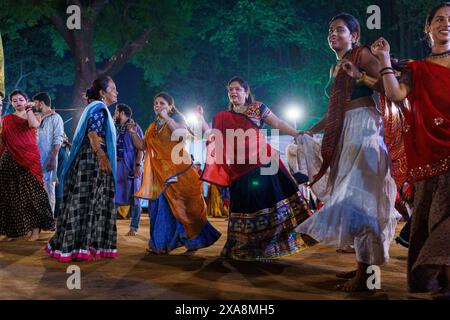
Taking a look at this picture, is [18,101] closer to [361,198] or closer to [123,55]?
[361,198]

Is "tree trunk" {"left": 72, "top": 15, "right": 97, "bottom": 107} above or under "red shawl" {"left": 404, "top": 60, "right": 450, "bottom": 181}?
above

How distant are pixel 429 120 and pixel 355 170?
0.64m

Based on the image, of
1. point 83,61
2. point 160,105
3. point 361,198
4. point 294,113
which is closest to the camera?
point 361,198

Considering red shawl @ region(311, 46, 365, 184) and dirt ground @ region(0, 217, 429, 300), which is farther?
red shawl @ region(311, 46, 365, 184)

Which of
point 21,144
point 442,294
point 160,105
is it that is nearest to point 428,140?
point 442,294

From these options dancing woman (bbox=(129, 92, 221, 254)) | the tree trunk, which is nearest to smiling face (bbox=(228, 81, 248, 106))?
dancing woman (bbox=(129, 92, 221, 254))

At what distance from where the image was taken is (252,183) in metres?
5.42

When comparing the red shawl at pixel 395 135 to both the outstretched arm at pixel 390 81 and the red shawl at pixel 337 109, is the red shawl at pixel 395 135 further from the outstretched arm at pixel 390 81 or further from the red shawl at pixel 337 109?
the red shawl at pixel 337 109

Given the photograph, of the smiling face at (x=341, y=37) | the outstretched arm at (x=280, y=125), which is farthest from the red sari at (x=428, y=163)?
the outstretched arm at (x=280, y=125)

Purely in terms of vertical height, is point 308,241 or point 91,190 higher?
point 91,190

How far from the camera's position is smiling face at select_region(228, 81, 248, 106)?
5629 millimetres

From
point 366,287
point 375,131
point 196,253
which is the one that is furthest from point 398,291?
point 196,253

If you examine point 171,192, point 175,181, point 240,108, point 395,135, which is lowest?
point 171,192

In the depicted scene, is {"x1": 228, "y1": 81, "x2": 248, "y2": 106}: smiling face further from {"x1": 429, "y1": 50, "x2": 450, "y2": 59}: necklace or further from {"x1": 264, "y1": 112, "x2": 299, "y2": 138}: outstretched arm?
{"x1": 429, "y1": 50, "x2": 450, "y2": 59}: necklace
